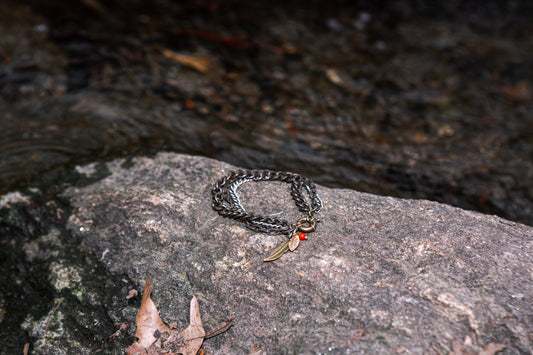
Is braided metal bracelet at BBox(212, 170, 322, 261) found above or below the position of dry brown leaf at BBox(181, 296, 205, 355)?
above

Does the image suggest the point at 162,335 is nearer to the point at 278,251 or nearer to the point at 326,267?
the point at 278,251

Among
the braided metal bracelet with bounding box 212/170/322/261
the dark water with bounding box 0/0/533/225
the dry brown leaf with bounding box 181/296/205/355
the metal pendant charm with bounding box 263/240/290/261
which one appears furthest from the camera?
the dark water with bounding box 0/0/533/225

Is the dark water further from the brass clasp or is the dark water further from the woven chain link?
the brass clasp

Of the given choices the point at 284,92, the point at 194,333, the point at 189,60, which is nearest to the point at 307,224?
the point at 194,333

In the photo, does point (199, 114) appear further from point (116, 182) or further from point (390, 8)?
point (390, 8)

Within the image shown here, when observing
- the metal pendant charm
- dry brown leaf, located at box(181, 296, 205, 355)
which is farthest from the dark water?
dry brown leaf, located at box(181, 296, 205, 355)

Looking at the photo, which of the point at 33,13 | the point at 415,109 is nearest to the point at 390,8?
the point at 415,109
